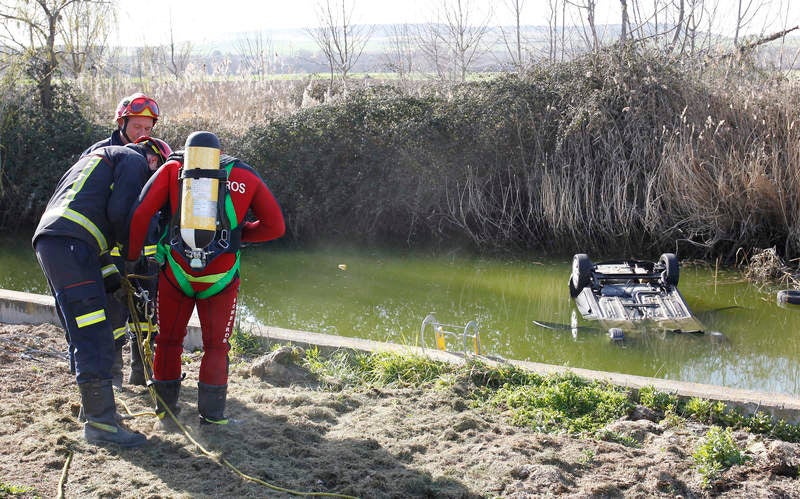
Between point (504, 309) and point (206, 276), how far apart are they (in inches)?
245

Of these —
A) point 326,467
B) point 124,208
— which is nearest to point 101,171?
point 124,208

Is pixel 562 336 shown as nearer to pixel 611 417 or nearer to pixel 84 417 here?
pixel 611 417

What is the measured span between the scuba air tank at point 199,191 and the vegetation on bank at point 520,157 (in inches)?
375

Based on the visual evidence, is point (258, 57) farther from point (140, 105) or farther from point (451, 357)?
point (451, 357)

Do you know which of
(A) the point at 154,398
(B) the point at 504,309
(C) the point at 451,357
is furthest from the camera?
A: (B) the point at 504,309

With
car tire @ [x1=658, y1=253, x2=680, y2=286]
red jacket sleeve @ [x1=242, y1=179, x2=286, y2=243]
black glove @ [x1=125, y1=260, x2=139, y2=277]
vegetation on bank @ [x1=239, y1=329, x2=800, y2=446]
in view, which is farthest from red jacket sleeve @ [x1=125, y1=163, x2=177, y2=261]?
car tire @ [x1=658, y1=253, x2=680, y2=286]

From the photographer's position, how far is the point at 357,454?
457cm

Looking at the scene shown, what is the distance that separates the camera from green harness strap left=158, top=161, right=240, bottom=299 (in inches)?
→ 181

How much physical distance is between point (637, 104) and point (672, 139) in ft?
3.83

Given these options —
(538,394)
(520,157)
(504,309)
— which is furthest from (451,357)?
(520,157)

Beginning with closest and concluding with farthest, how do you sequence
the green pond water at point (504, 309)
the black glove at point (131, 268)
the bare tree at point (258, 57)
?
the black glove at point (131, 268) → the green pond water at point (504, 309) → the bare tree at point (258, 57)

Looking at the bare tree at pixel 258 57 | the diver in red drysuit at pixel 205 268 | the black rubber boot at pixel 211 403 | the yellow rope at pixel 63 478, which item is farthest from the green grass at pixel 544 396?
the bare tree at pixel 258 57

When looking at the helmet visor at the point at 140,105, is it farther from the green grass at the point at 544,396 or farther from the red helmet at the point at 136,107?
the green grass at the point at 544,396

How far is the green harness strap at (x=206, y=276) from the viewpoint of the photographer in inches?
181
